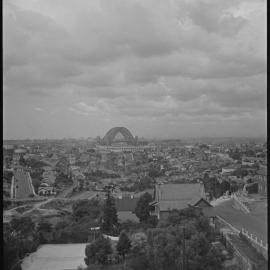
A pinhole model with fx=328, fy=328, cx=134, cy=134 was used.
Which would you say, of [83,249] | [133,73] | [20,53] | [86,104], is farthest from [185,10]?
[83,249]

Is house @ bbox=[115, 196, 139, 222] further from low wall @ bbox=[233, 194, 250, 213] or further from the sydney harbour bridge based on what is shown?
low wall @ bbox=[233, 194, 250, 213]

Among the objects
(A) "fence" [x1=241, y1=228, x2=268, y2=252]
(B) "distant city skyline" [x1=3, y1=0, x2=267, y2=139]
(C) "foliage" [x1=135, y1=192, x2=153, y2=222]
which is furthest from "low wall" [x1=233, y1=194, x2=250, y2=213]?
(C) "foliage" [x1=135, y1=192, x2=153, y2=222]

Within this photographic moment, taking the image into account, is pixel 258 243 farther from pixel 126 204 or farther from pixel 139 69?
pixel 139 69

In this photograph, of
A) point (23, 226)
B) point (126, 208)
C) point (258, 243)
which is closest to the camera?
point (258, 243)

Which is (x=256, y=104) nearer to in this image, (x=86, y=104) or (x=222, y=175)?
(x=222, y=175)

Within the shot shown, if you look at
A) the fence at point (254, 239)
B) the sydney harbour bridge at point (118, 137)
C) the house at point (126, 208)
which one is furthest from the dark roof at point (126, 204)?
the fence at point (254, 239)

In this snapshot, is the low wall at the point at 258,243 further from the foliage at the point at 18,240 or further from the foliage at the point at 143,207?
the foliage at the point at 18,240

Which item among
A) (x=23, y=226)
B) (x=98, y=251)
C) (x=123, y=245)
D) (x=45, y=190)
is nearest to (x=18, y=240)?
(x=23, y=226)
